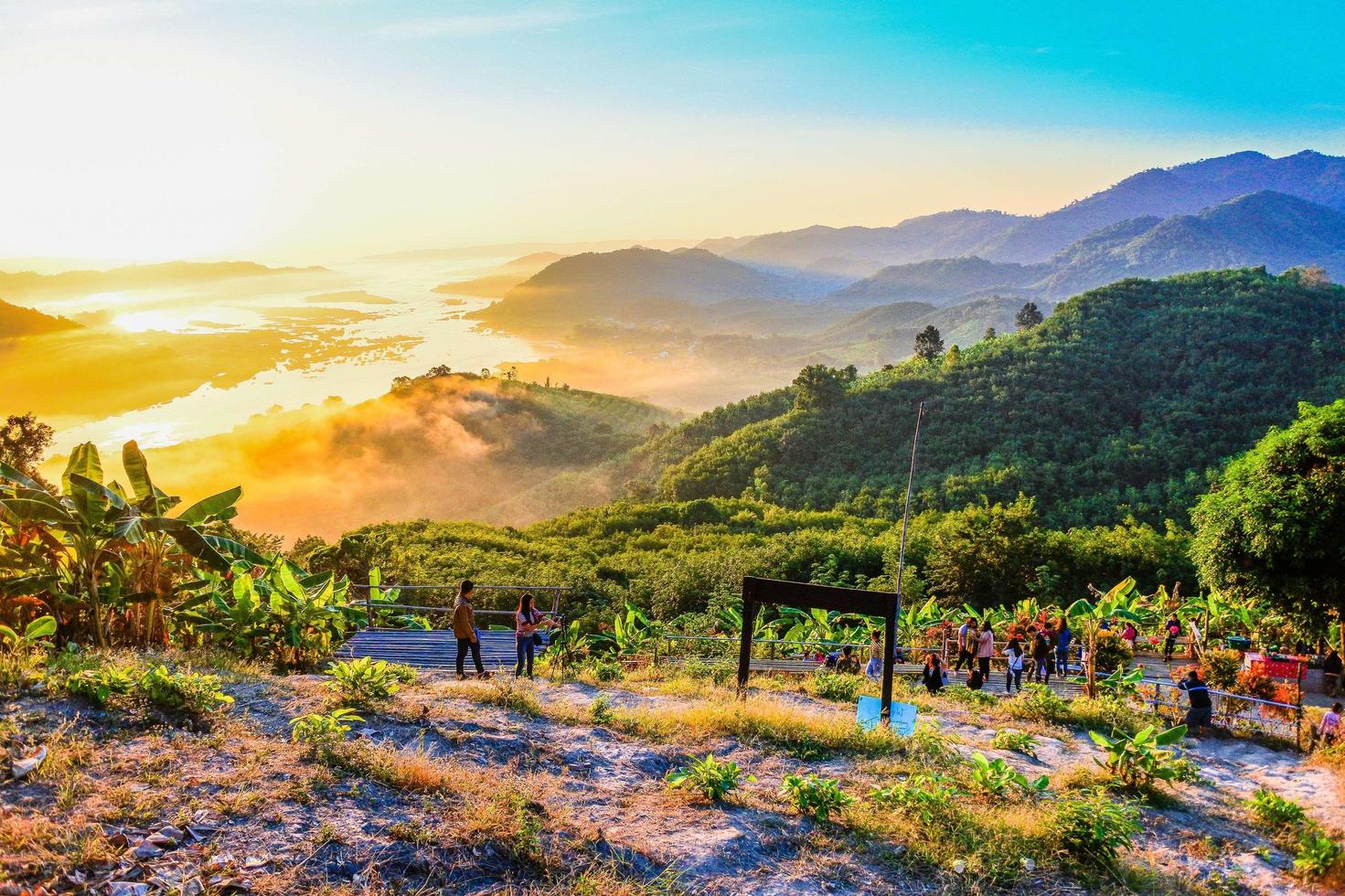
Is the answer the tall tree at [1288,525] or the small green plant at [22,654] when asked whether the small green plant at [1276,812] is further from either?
the small green plant at [22,654]

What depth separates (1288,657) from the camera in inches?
634

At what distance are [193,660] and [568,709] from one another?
415 centimetres

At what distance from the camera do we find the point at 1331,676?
51.7ft

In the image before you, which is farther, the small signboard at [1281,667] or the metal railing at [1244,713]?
the small signboard at [1281,667]

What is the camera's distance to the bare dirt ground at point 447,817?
222 inches

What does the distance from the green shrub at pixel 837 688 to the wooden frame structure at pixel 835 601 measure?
1579 mm

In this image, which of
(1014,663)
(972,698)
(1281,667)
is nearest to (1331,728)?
(972,698)

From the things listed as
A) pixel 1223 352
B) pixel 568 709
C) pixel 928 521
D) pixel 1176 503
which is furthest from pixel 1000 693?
pixel 1223 352

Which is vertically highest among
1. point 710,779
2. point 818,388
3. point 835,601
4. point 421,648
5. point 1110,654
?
point 818,388

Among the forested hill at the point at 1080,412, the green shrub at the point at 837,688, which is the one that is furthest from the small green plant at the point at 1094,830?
the forested hill at the point at 1080,412

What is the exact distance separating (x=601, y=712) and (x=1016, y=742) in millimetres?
5064

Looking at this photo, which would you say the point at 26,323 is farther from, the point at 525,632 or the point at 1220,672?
the point at 1220,672

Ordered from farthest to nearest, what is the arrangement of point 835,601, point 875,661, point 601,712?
point 875,661 < point 835,601 < point 601,712

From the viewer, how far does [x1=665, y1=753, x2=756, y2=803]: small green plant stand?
800 centimetres
